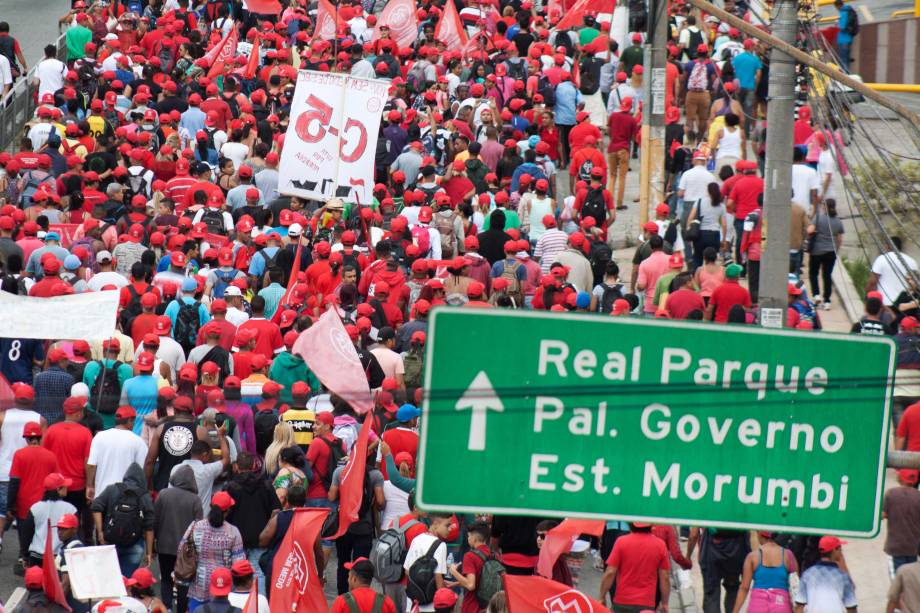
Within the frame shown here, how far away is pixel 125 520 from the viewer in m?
12.1

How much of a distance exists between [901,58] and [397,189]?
12.7 metres

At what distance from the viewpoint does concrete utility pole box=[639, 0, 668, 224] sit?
61.1 ft

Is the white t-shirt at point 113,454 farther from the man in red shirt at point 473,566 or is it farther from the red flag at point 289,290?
the red flag at point 289,290

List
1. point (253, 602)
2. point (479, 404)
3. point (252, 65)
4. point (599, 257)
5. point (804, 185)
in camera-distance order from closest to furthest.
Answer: point (479, 404) < point (253, 602) < point (599, 257) < point (804, 185) < point (252, 65)

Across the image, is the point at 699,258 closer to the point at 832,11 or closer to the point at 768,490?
the point at 768,490

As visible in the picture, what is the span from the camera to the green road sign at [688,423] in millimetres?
5527

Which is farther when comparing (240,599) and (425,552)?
(425,552)

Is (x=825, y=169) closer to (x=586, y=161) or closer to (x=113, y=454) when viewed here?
(x=586, y=161)

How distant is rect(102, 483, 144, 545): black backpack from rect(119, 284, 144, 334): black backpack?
288 cm

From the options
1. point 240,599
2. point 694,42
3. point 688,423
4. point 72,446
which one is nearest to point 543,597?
point 240,599

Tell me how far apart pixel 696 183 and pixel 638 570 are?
23.8ft

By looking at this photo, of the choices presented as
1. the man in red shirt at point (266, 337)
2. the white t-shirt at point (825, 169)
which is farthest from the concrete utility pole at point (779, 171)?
the white t-shirt at point (825, 169)

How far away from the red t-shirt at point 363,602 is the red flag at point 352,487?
1.21 metres

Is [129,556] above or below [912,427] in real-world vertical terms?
below
